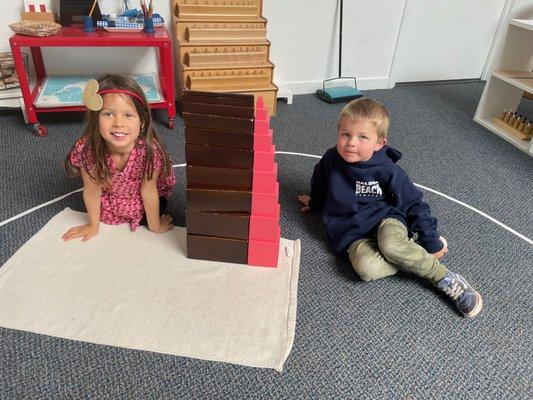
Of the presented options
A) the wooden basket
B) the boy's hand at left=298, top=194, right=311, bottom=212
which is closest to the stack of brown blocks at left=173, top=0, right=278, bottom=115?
the wooden basket

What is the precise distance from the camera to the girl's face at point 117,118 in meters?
1.10

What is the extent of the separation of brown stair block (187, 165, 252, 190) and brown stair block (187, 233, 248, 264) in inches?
6.0

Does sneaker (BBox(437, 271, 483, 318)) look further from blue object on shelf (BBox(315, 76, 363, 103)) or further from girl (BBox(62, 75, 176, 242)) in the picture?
blue object on shelf (BBox(315, 76, 363, 103))

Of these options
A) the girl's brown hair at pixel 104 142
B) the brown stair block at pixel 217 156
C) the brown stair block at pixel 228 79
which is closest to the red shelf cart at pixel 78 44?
the brown stair block at pixel 228 79

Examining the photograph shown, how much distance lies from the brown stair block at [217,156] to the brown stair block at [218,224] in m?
0.13

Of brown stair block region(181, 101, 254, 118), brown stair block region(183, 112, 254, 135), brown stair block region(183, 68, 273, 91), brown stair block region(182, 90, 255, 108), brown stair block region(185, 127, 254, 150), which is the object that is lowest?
brown stair block region(183, 68, 273, 91)

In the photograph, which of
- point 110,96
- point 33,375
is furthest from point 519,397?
point 110,96

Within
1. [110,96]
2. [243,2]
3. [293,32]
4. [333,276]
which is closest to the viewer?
[110,96]

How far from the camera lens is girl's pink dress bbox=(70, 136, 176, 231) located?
120 centimetres

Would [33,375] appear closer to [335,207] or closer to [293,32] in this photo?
[335,207]

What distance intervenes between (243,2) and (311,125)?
668mm

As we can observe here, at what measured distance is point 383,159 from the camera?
125 cm

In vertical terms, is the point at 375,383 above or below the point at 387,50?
below

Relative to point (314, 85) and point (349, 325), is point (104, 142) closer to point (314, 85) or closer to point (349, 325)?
point (349, 325)
